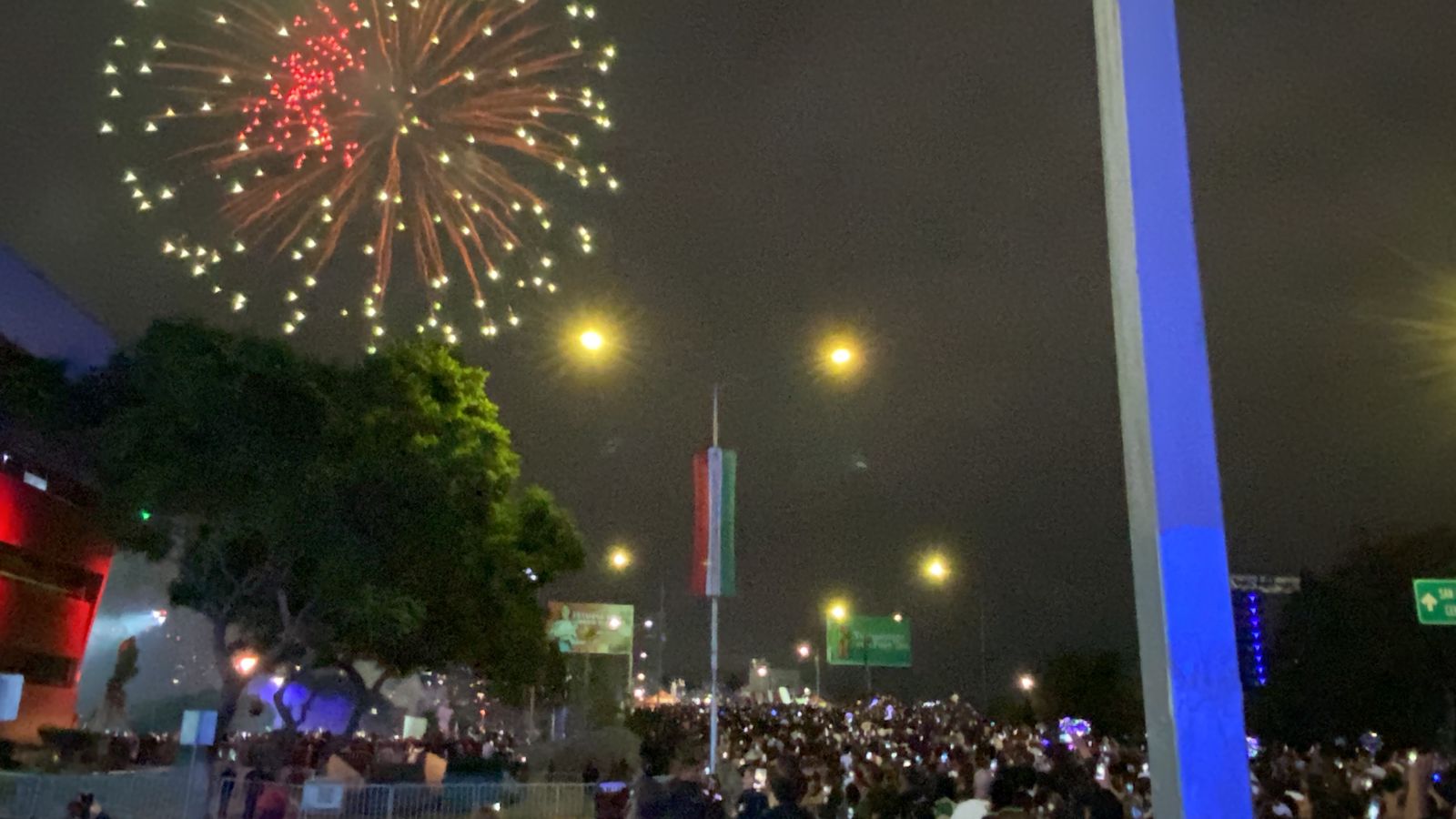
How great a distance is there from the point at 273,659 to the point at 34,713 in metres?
9.85

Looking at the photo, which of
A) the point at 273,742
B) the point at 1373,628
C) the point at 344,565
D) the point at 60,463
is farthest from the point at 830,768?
the point at 1373,628

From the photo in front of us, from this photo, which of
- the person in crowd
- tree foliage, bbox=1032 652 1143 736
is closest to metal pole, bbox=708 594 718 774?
the person in crowd

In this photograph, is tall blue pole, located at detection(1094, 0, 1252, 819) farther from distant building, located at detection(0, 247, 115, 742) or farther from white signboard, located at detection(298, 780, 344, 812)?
distant building, located at detection(0, 247, 115, 742)

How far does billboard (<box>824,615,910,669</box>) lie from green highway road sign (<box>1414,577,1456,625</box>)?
31353mm

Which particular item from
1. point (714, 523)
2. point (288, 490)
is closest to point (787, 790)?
point (714, 523)

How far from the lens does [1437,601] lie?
2389 cm

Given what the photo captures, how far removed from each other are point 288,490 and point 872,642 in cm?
3383

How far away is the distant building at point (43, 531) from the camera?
2956 cm

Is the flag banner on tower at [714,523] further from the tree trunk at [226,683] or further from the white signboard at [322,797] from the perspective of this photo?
the tree trunk at [226,683]

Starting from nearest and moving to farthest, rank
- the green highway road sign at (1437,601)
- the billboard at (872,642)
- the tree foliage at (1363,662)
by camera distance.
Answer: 1. the green highway road sign at (1437,601)
2. the tree foliage at (1363,662)
3. the billboard at (872,642)

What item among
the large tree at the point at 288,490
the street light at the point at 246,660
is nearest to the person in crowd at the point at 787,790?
the large tree at the point at 288,490

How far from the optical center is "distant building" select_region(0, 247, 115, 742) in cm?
2956

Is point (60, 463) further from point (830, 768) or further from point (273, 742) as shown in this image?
point (830, 768)

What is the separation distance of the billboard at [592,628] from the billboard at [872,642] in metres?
9.89
